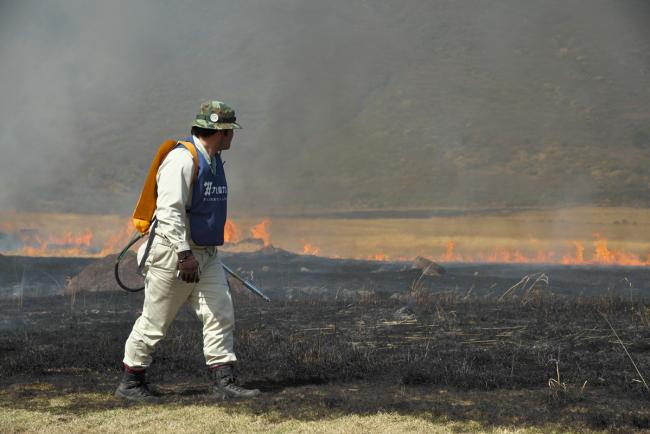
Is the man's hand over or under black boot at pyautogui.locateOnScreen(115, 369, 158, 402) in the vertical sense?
over

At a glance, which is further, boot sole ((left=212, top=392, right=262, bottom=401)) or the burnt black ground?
the burnt black ground

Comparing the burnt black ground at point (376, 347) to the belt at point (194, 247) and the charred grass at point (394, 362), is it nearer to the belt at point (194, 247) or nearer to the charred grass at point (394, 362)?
the charred grass at point (394, 362)

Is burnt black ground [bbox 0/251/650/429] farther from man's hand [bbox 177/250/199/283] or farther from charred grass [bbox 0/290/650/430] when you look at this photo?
man's hand [bbox 177/250/199/283]

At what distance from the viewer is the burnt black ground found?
7688 millimetres

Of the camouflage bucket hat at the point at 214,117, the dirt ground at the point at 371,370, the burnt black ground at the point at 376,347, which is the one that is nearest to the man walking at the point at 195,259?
the camouflage bucket hat at the point at 214,117

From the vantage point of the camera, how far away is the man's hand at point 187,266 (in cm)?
666

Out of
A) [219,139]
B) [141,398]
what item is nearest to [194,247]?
[219,139]

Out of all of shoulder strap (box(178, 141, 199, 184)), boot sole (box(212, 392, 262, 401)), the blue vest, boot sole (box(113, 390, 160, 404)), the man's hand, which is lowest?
boot sole (box(113, 390, 160, 404))

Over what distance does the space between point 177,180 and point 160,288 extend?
857mm

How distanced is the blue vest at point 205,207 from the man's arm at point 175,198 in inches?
3.0

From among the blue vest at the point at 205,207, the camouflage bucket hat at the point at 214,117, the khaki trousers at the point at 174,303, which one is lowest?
the khaki trousers at the point at 174,303

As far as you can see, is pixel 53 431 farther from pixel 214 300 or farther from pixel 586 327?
pixel 586 327

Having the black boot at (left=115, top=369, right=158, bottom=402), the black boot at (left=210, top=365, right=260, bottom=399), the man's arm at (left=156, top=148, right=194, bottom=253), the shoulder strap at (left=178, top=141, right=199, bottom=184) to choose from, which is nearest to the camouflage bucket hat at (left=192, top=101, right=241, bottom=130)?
the shoulder strap at (left=178, top=141, right=199, bottom=184)

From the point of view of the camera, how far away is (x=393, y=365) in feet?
28.0
